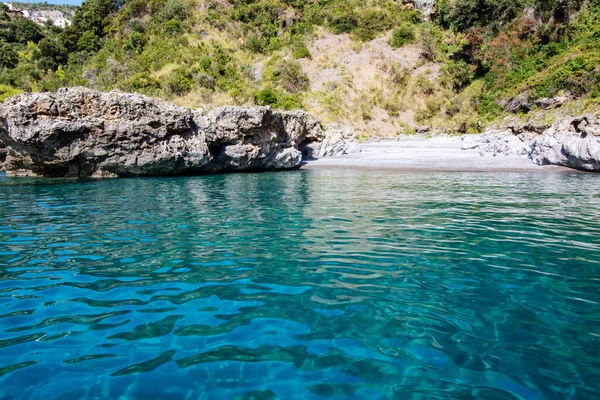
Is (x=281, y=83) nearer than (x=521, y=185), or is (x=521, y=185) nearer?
(x=521, y=185)

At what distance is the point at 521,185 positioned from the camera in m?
13.3

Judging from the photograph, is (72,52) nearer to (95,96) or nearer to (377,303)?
(95,96)

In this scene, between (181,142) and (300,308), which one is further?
(181,142)

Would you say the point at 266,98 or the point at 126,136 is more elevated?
the point at 266,98

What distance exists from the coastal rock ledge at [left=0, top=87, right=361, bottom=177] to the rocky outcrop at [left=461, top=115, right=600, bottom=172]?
14375 millimetres

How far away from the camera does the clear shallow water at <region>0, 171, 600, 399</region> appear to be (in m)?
2.47

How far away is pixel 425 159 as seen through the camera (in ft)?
72.1

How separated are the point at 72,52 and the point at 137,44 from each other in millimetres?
12508

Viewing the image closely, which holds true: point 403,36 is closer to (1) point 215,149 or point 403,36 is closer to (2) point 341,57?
(2) point 341,57

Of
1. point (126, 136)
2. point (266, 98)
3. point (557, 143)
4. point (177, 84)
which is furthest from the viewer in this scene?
point (177, 84)

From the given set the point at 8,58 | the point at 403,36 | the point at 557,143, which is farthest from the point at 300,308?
the point at 8,58

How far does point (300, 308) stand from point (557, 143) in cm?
2050

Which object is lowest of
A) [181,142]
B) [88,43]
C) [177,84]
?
[181,142]

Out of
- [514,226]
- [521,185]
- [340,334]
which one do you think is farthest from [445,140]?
[340,334]
